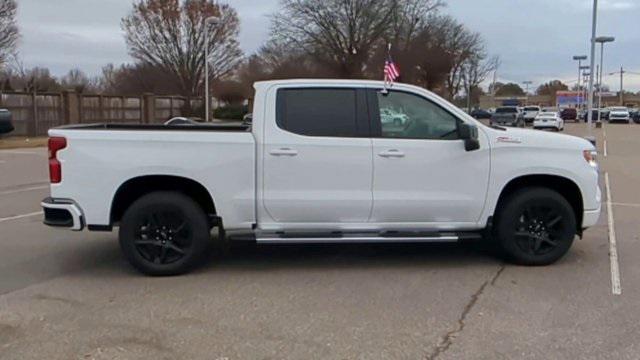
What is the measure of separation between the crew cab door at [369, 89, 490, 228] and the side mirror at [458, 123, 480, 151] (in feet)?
0.22

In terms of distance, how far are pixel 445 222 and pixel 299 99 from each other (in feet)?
6.33

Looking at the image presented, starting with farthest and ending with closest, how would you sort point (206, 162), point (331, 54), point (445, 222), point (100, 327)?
1. point (331, 54)
2. point (445, 222)
3. point (206, 162)
4. point (100, 327)

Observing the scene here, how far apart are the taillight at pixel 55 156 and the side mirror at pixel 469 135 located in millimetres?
3804

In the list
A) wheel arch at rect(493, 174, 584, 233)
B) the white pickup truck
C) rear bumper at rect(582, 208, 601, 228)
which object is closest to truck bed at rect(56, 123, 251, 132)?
the white pickup truck

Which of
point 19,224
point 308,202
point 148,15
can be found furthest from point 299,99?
point 148,15

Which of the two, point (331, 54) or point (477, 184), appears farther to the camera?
point (331, 54)

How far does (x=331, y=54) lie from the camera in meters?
45.6

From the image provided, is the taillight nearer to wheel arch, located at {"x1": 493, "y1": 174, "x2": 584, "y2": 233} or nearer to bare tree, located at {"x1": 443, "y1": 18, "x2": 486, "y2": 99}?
wheel arch, located at {"x1": 493, "y1": 174, "x2": 584, "y2": 233}

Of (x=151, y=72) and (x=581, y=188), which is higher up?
(x=151, y=72)

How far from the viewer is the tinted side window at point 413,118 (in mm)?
6215

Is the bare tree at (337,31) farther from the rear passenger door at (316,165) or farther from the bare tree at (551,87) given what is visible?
the bare tree at (551,87)

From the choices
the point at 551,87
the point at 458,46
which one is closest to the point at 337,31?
the point at 458,46

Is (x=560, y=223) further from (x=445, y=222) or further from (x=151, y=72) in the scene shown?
(x=151, y=72)

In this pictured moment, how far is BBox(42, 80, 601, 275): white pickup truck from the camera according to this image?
592 centimetres
